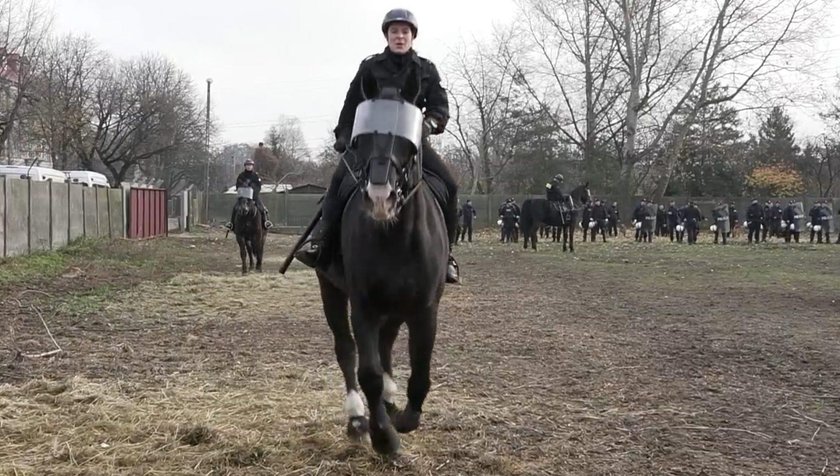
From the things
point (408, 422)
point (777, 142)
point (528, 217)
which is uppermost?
point (777, 142)

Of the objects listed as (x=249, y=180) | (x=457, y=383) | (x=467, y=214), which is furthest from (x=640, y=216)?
(x=457, y=383)

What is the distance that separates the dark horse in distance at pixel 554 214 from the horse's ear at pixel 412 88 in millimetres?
23573

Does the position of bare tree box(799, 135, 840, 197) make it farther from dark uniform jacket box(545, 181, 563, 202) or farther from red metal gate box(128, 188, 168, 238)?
red metal gate box(128, 188, 168, 238)

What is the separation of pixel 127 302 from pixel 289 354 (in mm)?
5367

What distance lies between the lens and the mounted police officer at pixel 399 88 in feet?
17.2

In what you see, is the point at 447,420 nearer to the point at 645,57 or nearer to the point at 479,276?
the point at 479,276

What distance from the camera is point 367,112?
4.70 metres

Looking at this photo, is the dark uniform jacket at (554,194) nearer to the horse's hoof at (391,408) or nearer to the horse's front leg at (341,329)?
the horse's front leg at (341,329)

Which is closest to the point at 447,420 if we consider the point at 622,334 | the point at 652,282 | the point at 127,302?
the point at 622,334

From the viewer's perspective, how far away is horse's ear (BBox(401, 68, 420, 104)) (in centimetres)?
504

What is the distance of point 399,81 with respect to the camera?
517 cm

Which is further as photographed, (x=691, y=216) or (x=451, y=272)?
(x=691, y=216)

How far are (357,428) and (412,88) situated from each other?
242 cm

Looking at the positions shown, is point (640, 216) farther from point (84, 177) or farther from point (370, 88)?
point (370, 88)
